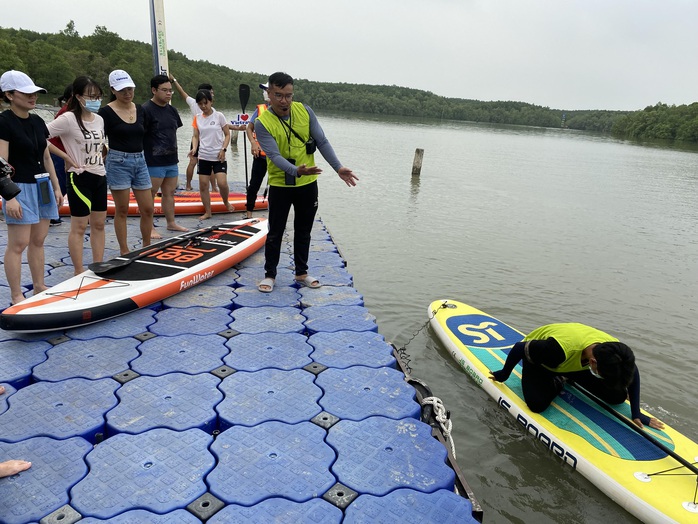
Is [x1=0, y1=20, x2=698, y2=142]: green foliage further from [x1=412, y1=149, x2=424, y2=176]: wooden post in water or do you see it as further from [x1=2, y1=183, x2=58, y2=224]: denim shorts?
[x1=2, y1=183, x2=58, y2=224]: denim shorts

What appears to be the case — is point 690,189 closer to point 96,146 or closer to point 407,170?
point 407,170

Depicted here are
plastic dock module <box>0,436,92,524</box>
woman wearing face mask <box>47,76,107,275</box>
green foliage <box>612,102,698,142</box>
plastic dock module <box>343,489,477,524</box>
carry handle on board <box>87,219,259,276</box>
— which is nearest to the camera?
plastic dock module <box>0,436,92,524</box>

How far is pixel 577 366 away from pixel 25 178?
481 cm

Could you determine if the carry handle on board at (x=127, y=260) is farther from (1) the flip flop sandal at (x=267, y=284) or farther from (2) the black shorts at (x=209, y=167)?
(2) the black shorts at (x=209, y=167)

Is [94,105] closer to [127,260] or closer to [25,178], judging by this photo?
[25,178]

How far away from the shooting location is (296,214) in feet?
15.7

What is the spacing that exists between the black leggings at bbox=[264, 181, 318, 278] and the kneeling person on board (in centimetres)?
236

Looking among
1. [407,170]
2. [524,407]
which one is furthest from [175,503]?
[407,170]

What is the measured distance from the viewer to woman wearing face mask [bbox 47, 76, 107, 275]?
4180 millimetres

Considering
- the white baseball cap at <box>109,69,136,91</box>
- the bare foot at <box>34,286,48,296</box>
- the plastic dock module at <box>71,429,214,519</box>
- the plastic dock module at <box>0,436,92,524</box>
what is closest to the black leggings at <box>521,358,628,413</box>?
the plastic dock module at <box>71,429,214,519</box>

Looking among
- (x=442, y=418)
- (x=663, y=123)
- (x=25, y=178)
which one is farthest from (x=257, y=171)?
(x=663, y=123)

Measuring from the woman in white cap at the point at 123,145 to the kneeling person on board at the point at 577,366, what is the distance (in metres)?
4.29

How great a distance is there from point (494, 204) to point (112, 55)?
6829 centimetres

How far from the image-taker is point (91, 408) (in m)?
2.79
